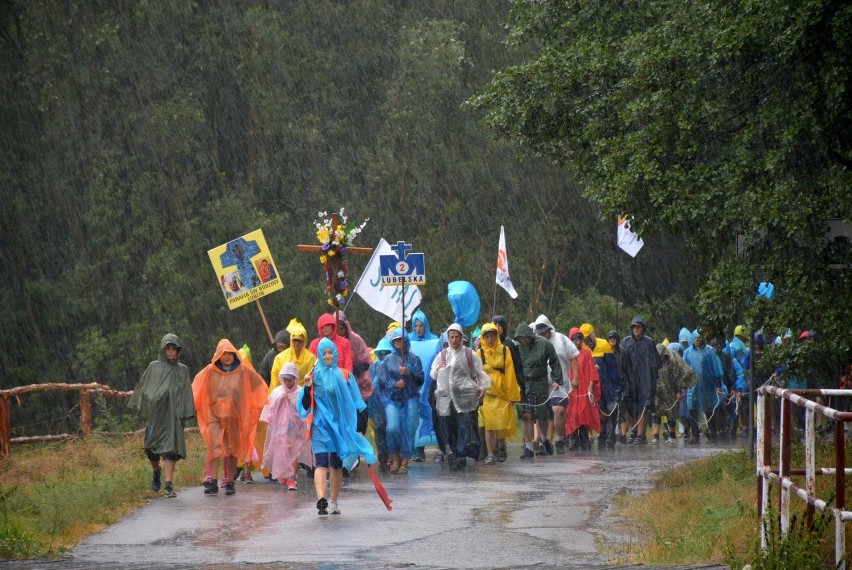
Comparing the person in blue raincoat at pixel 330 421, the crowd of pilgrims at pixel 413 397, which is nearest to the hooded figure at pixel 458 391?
the crowd of pilgrims at pixel 413 397

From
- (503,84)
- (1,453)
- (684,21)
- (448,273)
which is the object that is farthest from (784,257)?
(448,273)

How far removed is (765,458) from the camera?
368 inches

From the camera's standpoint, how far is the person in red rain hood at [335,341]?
1678 cm

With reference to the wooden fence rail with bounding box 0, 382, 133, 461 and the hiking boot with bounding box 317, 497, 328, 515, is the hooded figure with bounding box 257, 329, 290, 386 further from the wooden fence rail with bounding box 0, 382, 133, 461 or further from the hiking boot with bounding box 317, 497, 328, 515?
the hiking boot with bounding box 317, 497, 328, 515

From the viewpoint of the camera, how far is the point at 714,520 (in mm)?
11578

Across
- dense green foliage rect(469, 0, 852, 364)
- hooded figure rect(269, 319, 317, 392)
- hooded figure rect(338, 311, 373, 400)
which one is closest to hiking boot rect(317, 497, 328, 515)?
hooded figure rect(269, 319, 317, 392)

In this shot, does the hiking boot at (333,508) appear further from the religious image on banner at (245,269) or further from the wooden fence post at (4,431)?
the wooden fence post at (4,431)

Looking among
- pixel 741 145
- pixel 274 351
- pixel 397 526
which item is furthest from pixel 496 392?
pixel 397 526

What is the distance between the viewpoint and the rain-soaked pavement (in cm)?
1023

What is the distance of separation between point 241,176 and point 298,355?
23.6 m

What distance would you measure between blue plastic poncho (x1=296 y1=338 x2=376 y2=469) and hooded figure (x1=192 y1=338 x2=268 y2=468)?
2.18 meters

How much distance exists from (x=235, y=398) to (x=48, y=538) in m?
4.67

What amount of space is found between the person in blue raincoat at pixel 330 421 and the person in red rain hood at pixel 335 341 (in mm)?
2805

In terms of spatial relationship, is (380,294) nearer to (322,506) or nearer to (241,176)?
(322,506)
